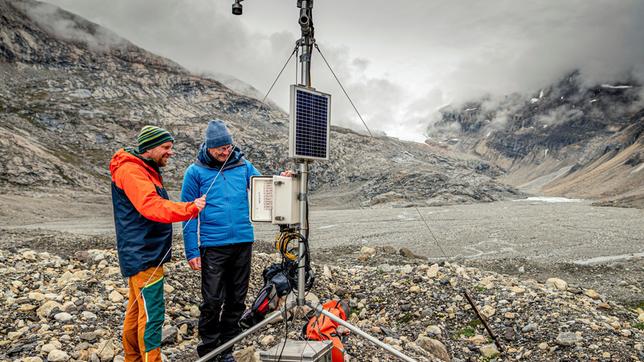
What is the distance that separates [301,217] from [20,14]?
145577 millimetres

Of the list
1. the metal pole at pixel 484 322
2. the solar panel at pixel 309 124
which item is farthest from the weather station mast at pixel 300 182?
the metal pole at pixel 484 322

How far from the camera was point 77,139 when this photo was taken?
Answer: 8362 centimetres

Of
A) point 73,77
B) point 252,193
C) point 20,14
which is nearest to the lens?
point 252,193

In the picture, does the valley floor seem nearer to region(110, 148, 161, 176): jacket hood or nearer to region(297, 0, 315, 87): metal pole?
region(297, 0, 315, 87): metal pole

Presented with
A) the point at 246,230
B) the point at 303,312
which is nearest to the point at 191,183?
the point at 246,230

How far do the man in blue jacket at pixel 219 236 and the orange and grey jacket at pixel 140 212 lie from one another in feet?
1.46

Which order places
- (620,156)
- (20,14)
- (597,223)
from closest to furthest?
1. (597,223)
2. (20,14)
3. (620,156)

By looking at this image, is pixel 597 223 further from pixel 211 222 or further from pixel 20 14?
pixel 20 14

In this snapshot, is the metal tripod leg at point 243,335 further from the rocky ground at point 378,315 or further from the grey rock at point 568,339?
the grey rock at point 568,339

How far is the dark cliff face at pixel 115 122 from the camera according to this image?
234 feet

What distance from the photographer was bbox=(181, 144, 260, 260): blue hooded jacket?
434 centimetres

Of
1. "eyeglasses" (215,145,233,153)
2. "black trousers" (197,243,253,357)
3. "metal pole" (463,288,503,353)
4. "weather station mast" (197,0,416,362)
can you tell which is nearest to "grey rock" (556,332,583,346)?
"metal pole" (463,288,503,353)

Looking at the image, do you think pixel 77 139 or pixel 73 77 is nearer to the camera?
pixel 77 139

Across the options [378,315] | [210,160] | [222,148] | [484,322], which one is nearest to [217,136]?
[222,148]
